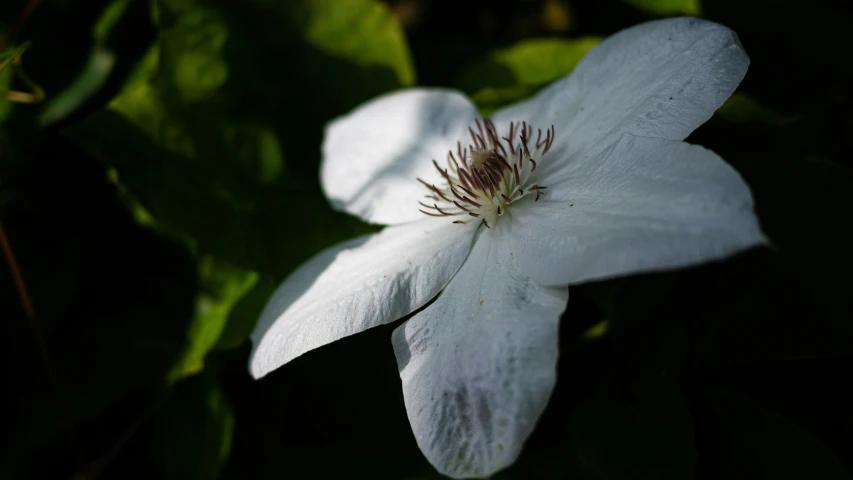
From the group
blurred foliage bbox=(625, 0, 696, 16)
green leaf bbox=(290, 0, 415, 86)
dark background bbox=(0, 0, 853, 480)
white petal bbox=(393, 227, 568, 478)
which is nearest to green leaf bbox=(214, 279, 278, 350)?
dark background bbox=(0, 0, 853, 480)

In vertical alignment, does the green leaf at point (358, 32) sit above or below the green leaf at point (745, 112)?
above

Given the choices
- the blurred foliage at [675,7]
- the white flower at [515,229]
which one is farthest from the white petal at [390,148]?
the blurred foliage at [675,7]

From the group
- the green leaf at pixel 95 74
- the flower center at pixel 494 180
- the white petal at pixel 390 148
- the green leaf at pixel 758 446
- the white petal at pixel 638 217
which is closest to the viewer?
the white petal at pixel 638 217

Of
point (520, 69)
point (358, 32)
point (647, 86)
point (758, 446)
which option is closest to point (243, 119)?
point (358, 32)

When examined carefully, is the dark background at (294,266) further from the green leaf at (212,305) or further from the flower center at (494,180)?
the flower center at (494,180)

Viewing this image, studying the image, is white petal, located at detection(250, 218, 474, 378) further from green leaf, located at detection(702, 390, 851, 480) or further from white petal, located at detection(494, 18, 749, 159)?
green leaf, located at detection(702, 390, 851, 480)
